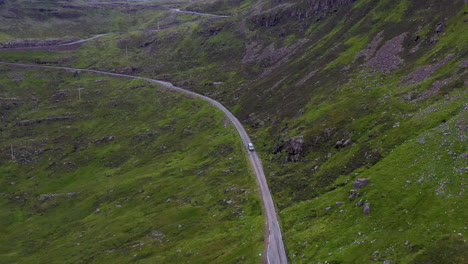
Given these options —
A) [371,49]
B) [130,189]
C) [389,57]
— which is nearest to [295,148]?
[389,57]

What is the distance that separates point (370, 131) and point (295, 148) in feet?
67.2

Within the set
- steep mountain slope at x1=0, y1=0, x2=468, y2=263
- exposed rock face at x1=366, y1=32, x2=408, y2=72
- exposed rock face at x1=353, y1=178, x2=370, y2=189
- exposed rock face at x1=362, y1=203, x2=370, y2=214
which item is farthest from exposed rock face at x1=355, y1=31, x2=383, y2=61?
exposed rock face at x1=362, y1=203, x2=370, y2=214

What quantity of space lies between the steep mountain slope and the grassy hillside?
446 inches

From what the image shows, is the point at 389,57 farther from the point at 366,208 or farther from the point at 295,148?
the point at 366,208

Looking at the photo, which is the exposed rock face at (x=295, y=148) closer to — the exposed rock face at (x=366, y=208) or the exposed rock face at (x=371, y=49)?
the exposed rock face at (x=366, y=208)

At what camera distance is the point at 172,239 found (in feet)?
278

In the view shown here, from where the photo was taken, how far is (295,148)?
100 m

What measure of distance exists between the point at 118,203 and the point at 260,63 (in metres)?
107

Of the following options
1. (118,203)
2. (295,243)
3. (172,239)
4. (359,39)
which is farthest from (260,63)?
(295,243)

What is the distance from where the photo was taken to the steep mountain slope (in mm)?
55469

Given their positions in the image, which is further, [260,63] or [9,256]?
[260,63]

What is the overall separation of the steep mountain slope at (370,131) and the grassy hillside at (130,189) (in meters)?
11.3

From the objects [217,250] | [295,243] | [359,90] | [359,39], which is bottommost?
[217,250]

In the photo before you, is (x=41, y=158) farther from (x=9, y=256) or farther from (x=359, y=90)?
(x=359, y=90)
